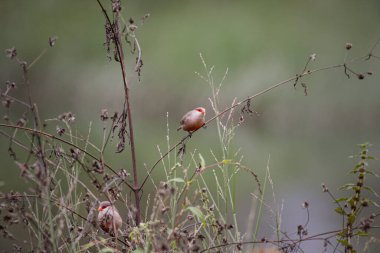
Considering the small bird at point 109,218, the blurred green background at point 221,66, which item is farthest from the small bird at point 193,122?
the blurred green background at point 221,66

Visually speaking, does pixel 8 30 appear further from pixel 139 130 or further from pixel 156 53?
pixel 139 130

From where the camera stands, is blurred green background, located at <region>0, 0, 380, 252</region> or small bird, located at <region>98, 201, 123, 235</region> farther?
blurred green background, located at <region>0, 0, 380, 252</region>

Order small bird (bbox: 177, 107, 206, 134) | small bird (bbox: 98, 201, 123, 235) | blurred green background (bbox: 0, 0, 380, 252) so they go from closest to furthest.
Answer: small bird (bbox: 98, 201, 123, 235) → small bird (bbox: 177, 107, 206, 134) → blurred green background (bbox: 0, 0, 380, 252)

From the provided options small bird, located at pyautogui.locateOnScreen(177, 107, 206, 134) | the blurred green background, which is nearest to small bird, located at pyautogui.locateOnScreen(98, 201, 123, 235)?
small bird, located at pyautogui.locateOnScreen(177, 107, 206, 134)

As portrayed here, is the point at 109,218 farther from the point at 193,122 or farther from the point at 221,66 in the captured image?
the point at 221,66

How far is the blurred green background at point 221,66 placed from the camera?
35.0ft

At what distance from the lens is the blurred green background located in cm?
1068

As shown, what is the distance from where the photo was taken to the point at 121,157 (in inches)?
307

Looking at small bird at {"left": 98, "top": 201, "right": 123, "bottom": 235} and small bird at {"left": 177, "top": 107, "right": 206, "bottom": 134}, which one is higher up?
small bird at {"left": 177, "top": 107, "right": 206, "bottom": 134}

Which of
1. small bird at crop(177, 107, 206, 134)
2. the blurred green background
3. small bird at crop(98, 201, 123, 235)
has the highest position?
the blurred green background

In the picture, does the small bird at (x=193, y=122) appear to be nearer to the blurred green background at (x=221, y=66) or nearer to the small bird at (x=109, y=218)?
the small bird at (x=109, y=218)

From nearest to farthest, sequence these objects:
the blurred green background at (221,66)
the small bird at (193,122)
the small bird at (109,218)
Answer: the small bird at (109,218) → the small bird at (193,122) → the blurred green background at (221,66)

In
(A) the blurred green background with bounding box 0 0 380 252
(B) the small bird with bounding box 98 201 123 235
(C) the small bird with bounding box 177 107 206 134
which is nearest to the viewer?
(B) the small bird with bounding box 98 201 123 235

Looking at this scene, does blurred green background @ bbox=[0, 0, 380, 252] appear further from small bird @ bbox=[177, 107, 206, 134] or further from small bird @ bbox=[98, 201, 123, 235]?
small bird @ bbox=[98, 201, 123, 235]
